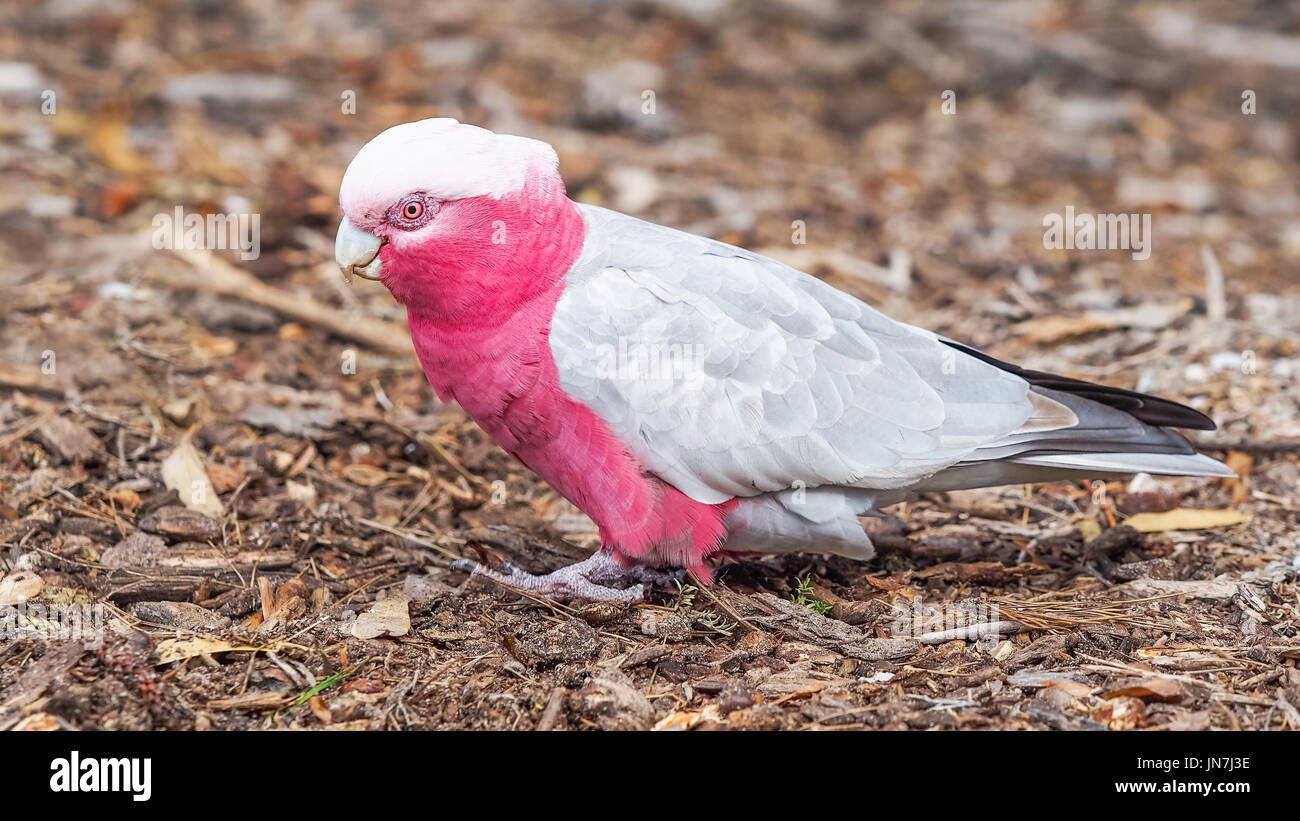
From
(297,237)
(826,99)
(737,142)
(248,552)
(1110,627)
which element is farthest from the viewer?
(826,99)

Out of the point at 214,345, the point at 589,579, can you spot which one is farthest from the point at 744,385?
the point at 214,345

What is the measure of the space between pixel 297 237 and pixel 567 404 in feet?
14.0

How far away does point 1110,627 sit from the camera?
5.09 meters

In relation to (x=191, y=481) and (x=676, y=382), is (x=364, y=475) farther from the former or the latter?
(x=676, y=382)

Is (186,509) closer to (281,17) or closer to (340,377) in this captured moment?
(340,377)

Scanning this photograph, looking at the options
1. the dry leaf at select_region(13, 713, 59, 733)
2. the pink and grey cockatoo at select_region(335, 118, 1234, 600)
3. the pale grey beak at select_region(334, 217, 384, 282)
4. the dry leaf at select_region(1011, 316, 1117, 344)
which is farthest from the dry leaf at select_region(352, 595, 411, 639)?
the dry leaf at select_region(1011, 316, 1117, 344)

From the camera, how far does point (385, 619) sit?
5066 mm

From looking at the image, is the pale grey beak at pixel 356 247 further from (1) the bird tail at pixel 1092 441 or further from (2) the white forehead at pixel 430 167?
(1) the bird tail at pixel 1092 441

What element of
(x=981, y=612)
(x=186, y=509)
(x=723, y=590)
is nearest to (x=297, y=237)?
(x=186, y=509)

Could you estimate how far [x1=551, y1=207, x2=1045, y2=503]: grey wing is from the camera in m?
5.00

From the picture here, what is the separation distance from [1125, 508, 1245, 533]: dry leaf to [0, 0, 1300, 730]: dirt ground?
3 cm

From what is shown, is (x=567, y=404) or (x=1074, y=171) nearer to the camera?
(x=567, y=404)

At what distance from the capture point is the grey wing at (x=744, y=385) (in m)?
5.00

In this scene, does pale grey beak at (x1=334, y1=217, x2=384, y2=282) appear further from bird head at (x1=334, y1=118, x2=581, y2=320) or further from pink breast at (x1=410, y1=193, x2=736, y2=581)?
pink breast at (x1=410, y1=193, x2=736, y2=581)
